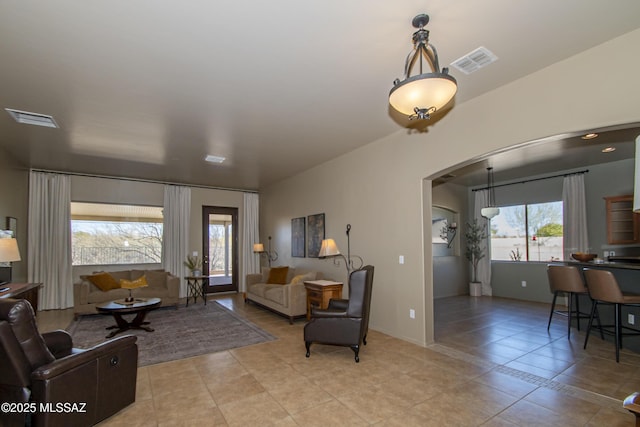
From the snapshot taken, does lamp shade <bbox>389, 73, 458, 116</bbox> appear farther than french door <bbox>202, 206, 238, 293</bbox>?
No

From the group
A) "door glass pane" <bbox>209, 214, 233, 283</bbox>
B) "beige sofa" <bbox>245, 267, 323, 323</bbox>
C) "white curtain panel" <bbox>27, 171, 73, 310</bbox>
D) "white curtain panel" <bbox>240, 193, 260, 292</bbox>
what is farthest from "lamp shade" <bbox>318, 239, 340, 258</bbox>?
"white curtain panel" <bbox>27, 171, 73, 310</bbox>

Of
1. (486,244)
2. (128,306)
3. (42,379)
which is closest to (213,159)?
(128,306)

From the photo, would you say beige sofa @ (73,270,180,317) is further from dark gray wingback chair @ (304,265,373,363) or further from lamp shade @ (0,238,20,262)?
dark gray wingback chair @ (304,265,373,363)

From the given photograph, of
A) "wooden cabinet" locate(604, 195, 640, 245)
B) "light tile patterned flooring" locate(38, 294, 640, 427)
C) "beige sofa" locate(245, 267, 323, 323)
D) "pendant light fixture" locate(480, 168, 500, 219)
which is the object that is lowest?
"light tile patterned flooring" locate(38, 294, 640, 427)

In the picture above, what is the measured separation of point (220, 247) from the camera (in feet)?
29.6

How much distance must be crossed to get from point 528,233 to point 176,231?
8.75m

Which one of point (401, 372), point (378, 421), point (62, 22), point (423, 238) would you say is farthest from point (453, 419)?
point (62, 22)

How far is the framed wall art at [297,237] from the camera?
7.16 metres

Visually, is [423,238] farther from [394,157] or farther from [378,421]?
[378,421]

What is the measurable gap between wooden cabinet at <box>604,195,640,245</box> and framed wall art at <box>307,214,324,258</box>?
569 cm

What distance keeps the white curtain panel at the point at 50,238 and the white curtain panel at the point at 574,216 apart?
35.4 ft

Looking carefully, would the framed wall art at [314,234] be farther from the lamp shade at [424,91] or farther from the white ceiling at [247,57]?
the lamp shade at [424,91]

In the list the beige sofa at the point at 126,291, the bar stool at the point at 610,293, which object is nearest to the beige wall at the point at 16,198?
the beige sofa at the point at 126,291

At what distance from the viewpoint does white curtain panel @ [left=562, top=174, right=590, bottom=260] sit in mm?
6637
